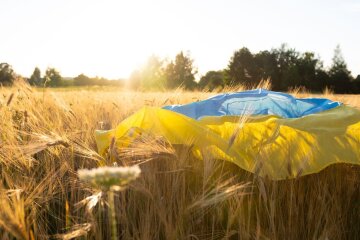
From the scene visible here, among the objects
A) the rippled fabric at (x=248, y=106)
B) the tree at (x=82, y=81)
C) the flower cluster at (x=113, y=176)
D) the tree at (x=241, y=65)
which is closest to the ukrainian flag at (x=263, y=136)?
the rippled fabric at (x=248, y=106)

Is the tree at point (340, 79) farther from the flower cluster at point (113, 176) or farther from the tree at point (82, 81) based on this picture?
the flower cluster at point (113, 176)

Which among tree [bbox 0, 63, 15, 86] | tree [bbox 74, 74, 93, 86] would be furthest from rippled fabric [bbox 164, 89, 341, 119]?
tree [bbox 74, 74, 93, 86]

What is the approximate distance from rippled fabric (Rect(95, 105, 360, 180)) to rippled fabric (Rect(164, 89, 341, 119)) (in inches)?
21.6

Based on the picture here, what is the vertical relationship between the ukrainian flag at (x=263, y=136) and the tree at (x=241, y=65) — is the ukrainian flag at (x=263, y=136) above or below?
below

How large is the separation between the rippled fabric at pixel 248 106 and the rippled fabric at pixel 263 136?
55 centimetres

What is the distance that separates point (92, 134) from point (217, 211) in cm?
76

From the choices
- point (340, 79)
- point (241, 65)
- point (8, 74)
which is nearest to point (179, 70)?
point (241, 65)

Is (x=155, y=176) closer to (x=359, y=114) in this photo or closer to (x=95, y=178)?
(x=95, y=178)

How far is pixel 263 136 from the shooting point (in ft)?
4.52

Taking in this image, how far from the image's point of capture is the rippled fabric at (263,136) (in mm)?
1396

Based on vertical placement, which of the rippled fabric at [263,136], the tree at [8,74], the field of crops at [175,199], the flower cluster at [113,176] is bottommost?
the field of crops at [175,199]

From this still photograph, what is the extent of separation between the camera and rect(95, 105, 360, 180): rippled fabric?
1.40 metres

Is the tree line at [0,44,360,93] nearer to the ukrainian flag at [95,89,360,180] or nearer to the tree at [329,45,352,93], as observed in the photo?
the tree at [329,45,352,93]

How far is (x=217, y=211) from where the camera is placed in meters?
1.20
